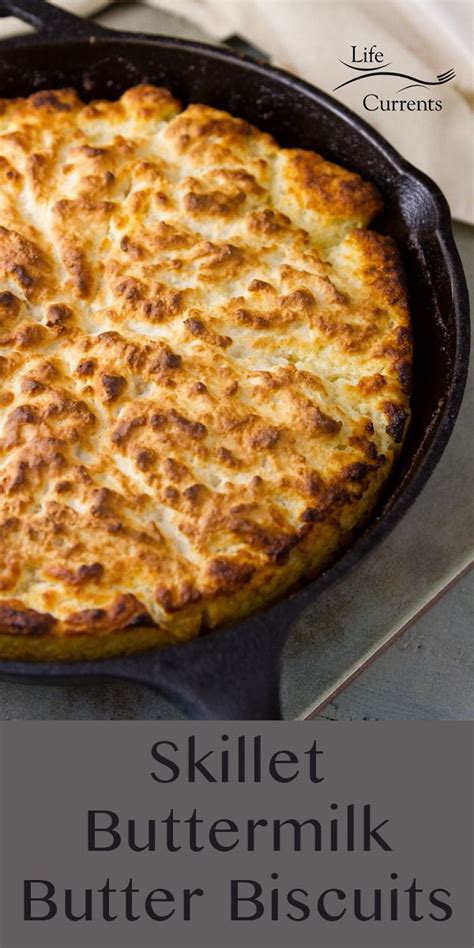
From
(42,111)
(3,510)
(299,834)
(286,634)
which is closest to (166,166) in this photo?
(42,111)

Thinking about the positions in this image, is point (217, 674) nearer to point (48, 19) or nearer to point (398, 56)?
point (48, 19)

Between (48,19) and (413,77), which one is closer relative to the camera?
(48,19)

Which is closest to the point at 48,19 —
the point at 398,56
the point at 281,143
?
the point at 281,143

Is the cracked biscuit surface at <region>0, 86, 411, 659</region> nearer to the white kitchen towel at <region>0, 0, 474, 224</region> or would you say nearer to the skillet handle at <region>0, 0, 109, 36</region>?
the skillet handle at <region>0, 0, 109, 36</region>

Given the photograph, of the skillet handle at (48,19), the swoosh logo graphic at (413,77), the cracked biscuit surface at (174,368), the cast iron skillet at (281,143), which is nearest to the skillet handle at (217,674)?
the cast iron skillet at (281,143)

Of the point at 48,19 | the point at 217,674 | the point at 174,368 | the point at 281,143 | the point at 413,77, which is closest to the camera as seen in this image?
the point at 217,674

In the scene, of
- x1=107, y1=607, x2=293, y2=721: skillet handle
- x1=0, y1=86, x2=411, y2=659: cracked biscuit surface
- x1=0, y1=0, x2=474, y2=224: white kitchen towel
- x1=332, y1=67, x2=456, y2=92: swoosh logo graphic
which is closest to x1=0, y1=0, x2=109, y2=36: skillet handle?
x1=0, y1=86, x2=411, y2=659: cracked biscuit surface

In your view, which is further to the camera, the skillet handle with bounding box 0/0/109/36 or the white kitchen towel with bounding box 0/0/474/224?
the white kitchen towel with bounding box 0/0/474/224
